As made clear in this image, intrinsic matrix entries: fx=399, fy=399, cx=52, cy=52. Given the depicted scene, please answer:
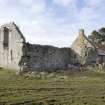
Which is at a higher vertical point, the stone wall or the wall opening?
the wall opening

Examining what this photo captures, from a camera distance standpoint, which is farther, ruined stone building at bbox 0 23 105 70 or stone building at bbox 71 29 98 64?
stone building at bbox 71 29 98 64

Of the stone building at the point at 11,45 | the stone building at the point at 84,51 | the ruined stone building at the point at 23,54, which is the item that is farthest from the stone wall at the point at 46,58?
the stone building at the point at 84,51

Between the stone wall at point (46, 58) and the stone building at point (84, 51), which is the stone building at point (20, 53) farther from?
the stone building at point (84, 51)

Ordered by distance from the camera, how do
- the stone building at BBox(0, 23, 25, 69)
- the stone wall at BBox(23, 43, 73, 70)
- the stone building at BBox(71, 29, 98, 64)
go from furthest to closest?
the stone building at BBox(71, 29, 98, 64) < the stone wall at BBox(23, 43, 73, 70) < the stone building at BBox(0, 23, 25, 69)

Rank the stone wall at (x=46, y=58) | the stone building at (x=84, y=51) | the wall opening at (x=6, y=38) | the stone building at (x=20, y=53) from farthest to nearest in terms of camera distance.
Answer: the stone building at (x=84, y=51) < the wall opening at (x=6, y=38) < the stone wall at (x=46, y=58) < the stone building at (x=20, y=53)

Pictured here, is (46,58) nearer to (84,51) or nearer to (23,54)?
(23,54)

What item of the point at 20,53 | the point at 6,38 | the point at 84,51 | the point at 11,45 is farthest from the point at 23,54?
the point at 84,51

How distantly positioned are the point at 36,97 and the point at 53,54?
129 feet

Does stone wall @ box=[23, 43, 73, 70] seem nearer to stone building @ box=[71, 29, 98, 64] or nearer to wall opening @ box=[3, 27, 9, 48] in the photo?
stone building @ box=[71, 29, 98, 64]

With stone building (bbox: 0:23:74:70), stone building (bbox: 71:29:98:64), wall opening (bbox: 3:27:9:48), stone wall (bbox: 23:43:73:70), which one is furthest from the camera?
stone building (bbox: 71:29:98:64)

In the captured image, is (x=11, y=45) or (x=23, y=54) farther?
(x=11, y=45)

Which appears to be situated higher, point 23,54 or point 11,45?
point 11,45

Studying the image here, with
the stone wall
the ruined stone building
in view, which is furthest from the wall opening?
the stone wall

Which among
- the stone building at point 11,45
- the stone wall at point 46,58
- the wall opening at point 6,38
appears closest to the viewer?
the stone building at point 11,45
